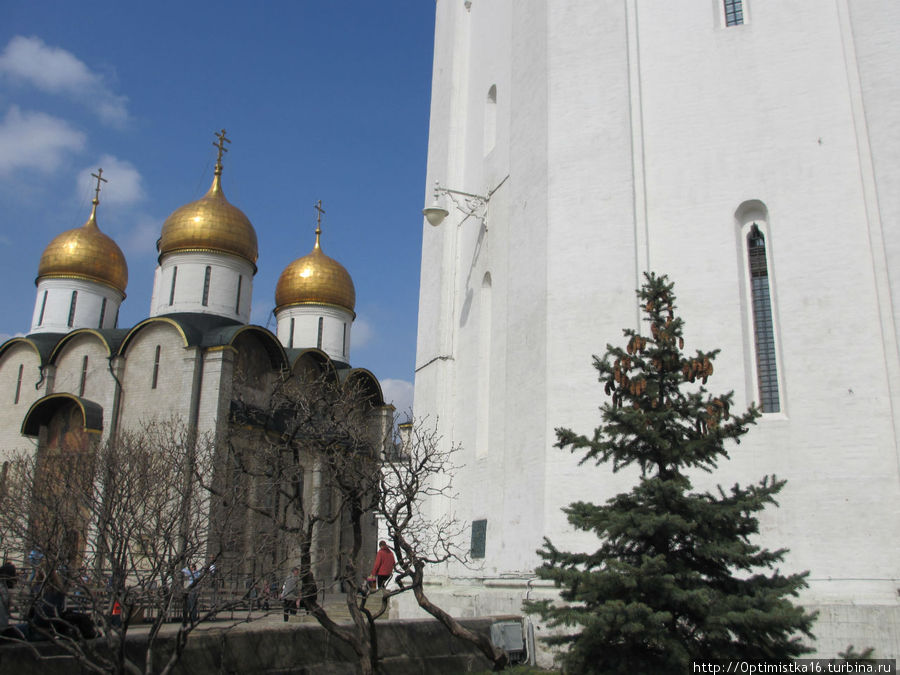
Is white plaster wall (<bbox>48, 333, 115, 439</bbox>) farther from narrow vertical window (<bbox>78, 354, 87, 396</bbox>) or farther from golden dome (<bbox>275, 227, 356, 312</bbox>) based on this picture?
golden dome (<bbox>275, 227, 356, 312</bbox>)

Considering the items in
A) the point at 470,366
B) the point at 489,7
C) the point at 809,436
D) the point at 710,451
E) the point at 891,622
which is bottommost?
the point at 891,622

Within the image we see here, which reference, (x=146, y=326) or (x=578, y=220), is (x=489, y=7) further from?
(x=146, y=326)

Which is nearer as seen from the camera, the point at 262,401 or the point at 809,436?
the point at 809,436

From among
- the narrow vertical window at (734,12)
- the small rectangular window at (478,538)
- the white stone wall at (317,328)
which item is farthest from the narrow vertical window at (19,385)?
the narrow vertical window at (734,12)

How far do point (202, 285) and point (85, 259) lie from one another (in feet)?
18.4

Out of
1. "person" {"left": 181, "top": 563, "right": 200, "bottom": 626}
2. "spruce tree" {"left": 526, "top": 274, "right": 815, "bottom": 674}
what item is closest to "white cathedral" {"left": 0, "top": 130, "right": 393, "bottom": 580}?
"person" {"left": 181, "top": 563, "right": 200, "bottom": 626}

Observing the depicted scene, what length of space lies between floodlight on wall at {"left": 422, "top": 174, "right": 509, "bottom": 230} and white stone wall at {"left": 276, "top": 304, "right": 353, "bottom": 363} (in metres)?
17.4

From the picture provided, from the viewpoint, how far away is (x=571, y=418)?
33.2 feet

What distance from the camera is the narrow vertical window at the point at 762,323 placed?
981 centimetres

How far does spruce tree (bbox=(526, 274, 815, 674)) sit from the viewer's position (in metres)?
5.84

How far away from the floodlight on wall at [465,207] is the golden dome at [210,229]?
14114 mm

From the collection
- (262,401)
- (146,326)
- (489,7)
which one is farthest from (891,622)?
(146,326)

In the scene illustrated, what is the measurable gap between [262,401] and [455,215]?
1071 cm

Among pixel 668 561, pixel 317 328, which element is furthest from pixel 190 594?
pixel 317 328
